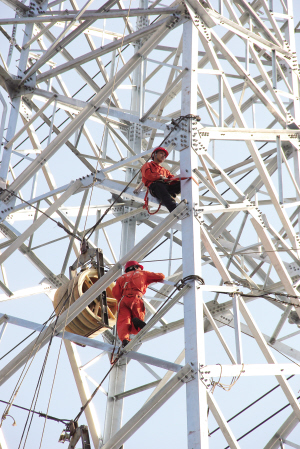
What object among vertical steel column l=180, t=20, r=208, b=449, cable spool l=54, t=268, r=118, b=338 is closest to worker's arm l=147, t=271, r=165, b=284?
cable spool l=54, t=268, r=118, b=338

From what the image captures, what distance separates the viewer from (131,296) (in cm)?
1412

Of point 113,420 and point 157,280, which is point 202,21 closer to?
point 157,280

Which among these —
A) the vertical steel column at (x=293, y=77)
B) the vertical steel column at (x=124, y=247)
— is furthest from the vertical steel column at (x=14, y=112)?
the vertical steel column at (x=293, y=77)

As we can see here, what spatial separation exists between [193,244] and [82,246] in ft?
11.7

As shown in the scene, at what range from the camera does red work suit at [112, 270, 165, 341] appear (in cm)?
1397

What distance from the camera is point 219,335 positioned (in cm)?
1281

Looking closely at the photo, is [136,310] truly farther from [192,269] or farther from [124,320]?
[192,269]

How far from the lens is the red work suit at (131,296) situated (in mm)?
13969

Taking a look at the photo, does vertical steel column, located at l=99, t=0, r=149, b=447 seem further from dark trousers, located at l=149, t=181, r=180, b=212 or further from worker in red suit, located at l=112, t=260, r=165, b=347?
worker in red suit, located at l=112, t=260, r=165, b=347

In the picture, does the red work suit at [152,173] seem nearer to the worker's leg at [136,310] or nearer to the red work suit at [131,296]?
the red work suit at [131,296]

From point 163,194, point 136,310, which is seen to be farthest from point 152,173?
point 136,310

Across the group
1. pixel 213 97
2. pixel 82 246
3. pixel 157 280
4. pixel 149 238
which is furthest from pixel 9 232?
pixel 213 97

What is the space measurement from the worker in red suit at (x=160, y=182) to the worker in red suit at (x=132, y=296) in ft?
4.26

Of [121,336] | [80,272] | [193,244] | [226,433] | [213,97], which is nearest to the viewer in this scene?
[226,433]
